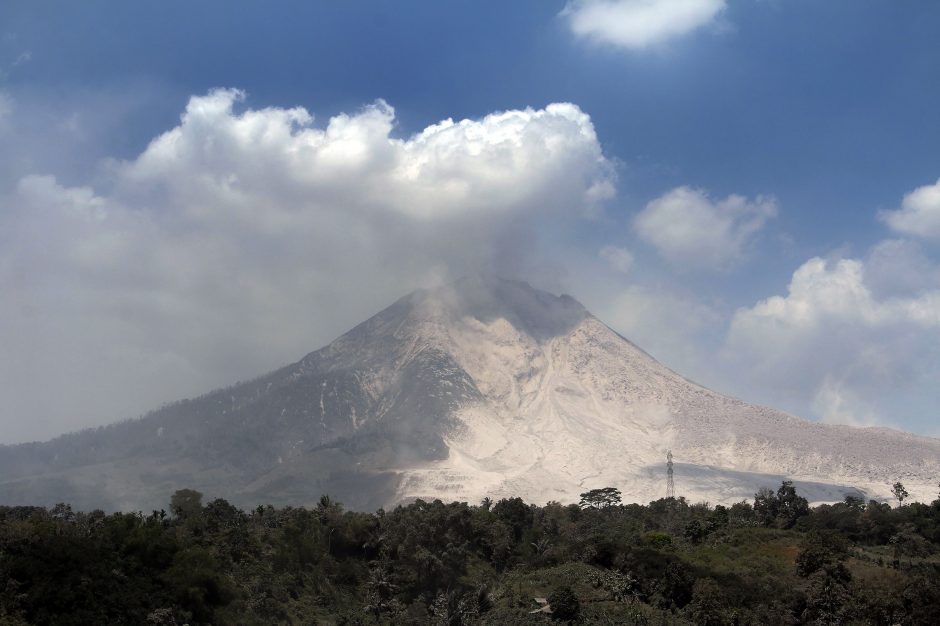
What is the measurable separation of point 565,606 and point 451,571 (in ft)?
50.4

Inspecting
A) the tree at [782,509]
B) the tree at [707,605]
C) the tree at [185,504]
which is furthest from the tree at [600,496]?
the tree at [707,605]

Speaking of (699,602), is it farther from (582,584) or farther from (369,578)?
(369,578)

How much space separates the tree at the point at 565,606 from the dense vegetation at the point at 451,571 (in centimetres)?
14

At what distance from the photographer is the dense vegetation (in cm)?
5178

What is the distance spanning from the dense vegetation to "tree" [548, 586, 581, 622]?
14cm

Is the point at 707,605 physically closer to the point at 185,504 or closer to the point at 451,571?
the point at 451,571

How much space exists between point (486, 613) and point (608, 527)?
31601mm

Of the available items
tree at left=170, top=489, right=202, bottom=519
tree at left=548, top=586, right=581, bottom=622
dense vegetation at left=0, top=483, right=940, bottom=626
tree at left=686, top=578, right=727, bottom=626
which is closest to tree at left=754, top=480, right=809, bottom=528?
dense vegetation at left=0, top=483, right=940, bottom=626

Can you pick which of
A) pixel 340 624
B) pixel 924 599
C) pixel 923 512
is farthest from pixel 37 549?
pixel 923 512

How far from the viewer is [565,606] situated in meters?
58.8

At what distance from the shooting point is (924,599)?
185 ft

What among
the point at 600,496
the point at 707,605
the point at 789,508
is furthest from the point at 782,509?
the point at 707,605

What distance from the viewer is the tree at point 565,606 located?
58.7 m

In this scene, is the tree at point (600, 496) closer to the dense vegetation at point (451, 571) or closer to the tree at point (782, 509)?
the tree at point (782, 509)
